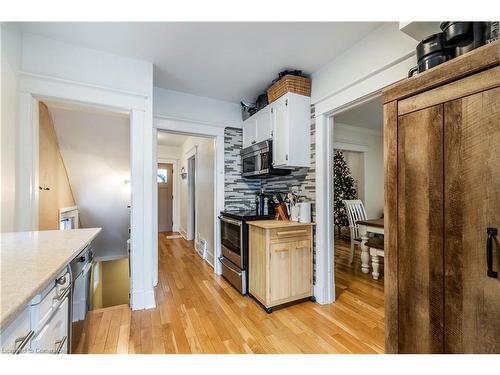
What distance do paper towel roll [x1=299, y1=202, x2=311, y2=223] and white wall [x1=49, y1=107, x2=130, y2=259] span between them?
2261 mm

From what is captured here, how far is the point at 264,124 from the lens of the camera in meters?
2.69

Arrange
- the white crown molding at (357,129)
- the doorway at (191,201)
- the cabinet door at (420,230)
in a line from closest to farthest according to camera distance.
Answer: the cabinet door at (420,230)
the white crown molding at (357,129)
the doorway at (191,201)

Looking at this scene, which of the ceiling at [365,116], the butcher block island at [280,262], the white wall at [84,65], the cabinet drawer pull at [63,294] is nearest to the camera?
the cabinet drawer pull at [63,294]

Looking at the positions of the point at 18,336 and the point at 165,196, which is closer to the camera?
the point at 18,336

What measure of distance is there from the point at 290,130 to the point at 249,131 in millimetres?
856

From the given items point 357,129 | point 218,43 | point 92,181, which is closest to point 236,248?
point 218,43

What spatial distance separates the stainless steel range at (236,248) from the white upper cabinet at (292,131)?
0.75m

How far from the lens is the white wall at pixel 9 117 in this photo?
1560 millimetres

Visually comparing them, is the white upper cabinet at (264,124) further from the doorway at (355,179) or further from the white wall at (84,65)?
the doorway at (355,179)

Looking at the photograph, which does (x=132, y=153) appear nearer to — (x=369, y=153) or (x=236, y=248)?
(x=236, y=248)

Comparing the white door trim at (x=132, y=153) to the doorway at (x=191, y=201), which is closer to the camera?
the white door trim at (x=132, y=153)

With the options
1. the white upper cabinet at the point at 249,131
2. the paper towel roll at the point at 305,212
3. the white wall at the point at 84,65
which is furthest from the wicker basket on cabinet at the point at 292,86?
the white wall at the point at 84,65

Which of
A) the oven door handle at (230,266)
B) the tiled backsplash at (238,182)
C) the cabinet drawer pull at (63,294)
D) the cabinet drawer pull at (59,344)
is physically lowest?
the oven door handle at (230,266)

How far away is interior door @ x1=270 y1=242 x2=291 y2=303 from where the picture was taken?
2133 mm
